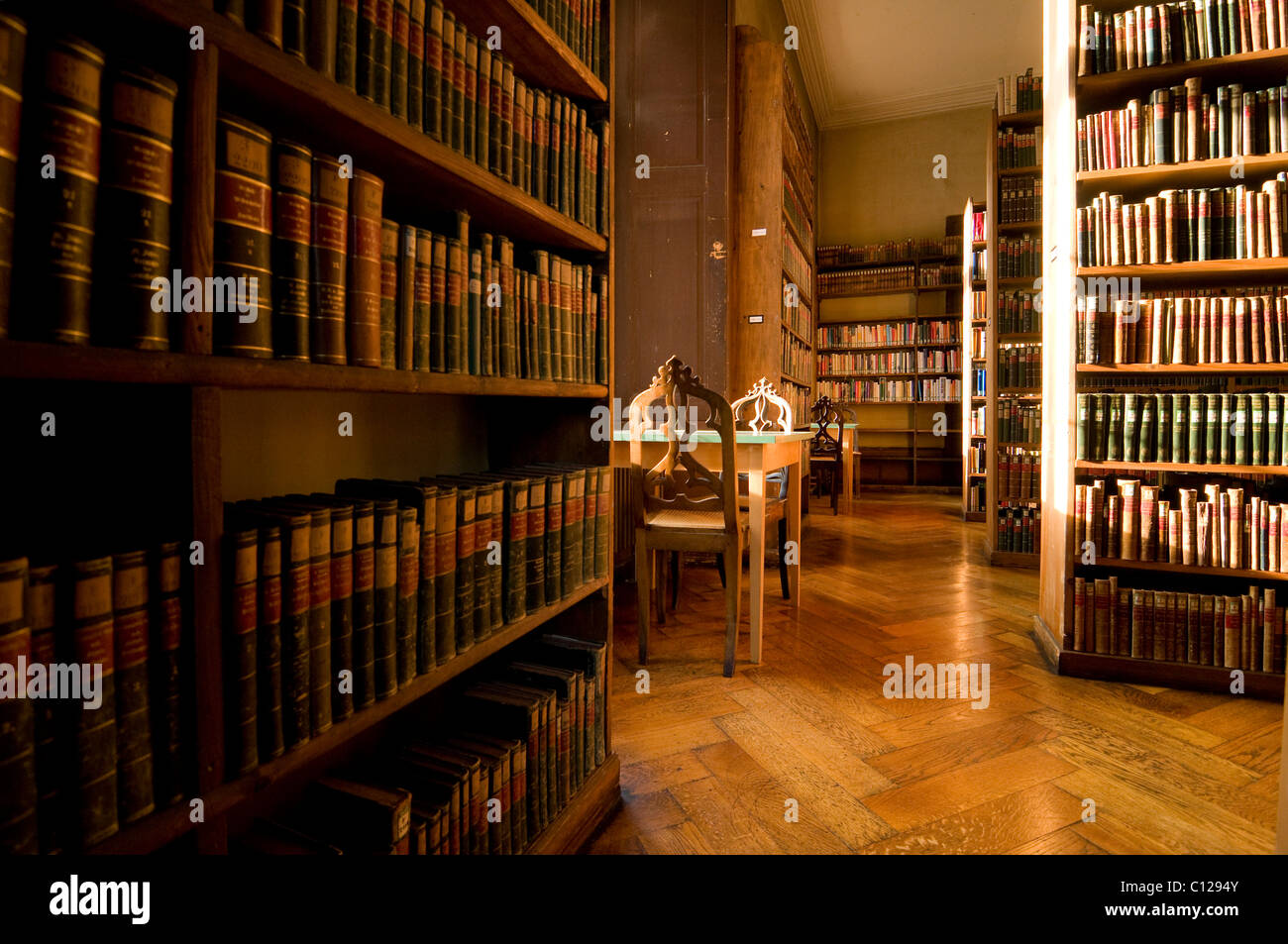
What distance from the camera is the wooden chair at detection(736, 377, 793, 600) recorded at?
2697 mm

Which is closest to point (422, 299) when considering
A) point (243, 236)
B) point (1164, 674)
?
point (243, 236)

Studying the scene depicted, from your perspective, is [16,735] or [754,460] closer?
[16,735]

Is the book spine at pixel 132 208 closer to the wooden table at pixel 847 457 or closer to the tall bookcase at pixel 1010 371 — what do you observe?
the tall bookcase at pixel 1010 371

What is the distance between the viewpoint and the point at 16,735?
0.50 meters

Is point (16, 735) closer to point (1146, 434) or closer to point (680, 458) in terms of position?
point (680, 458)

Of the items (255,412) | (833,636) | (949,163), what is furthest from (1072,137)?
(949,163)

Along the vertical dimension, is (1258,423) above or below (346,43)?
below

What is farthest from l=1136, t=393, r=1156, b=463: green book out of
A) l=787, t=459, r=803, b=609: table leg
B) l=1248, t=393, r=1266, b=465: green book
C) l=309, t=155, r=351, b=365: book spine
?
l=309, t=155, r=351, b=365: book spine

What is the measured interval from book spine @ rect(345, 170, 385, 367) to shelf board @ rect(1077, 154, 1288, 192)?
2.26 meters

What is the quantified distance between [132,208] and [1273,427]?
8.92ft

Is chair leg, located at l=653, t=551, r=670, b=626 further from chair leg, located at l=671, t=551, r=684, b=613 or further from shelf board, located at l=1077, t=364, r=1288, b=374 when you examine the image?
shelf board, located at l=1077, t=364, r=1288, b=374

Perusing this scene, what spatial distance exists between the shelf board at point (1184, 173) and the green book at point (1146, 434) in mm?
702
